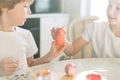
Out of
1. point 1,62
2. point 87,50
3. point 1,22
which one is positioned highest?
point 1,22

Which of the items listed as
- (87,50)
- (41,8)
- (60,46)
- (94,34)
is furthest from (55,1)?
(60,46)

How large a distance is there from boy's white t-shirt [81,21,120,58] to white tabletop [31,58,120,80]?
183mm

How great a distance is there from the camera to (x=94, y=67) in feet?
4.39

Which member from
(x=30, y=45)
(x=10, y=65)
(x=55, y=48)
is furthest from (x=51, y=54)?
(x=10, y=65)

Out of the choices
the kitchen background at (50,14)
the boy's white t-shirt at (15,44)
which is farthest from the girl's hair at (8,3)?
the kitchen background at (50,14)

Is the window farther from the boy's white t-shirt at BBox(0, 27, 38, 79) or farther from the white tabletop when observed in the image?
the boy's white t-shirt at BBox(0, 27, 38, 79)

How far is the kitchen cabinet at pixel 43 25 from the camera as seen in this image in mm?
3266

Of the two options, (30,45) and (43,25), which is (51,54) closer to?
(30,45)

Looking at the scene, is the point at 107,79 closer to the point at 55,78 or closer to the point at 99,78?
the point at 99,78


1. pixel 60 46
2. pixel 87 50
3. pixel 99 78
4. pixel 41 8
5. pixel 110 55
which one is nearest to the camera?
pixel 99 78

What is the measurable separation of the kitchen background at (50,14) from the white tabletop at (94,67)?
183cm

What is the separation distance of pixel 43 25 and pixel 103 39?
68.6 inches

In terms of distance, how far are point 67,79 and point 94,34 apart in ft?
2.01

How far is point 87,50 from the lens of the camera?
2.08m
